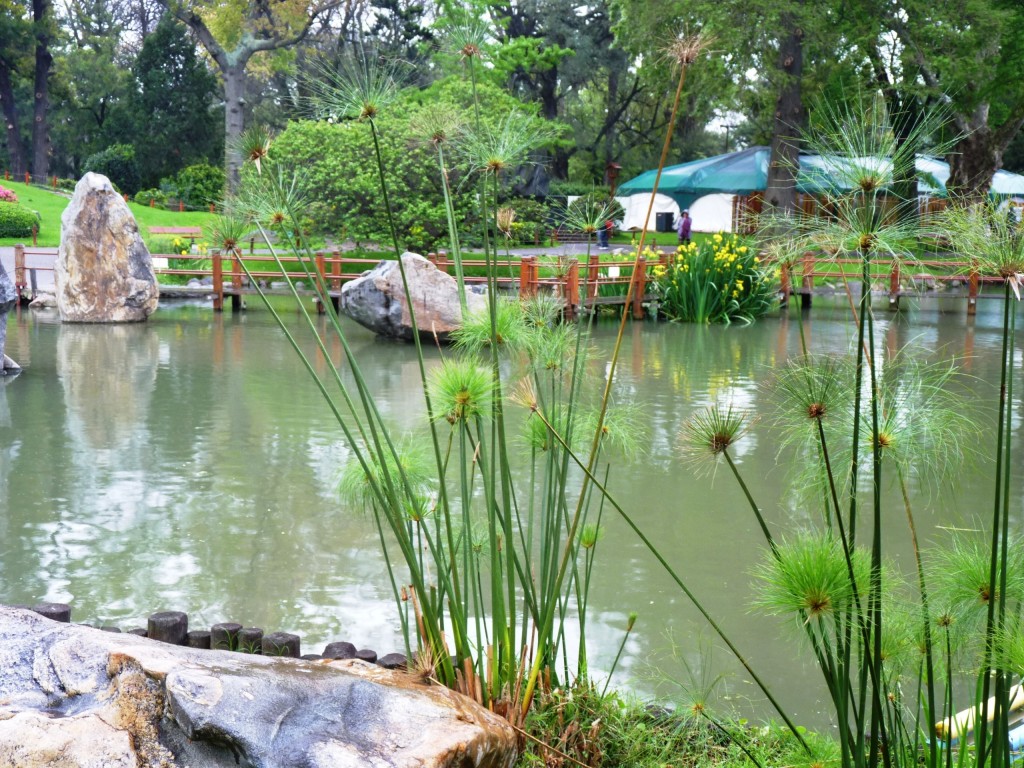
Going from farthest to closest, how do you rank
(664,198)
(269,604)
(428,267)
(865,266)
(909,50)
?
(664,198), (909,50), (428,267), (269,604), (865,266)

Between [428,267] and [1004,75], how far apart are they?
432 inches

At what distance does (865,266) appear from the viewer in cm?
177

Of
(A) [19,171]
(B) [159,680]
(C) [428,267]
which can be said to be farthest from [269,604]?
(A) [19,171]

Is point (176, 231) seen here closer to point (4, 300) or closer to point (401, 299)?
point (401, 299)

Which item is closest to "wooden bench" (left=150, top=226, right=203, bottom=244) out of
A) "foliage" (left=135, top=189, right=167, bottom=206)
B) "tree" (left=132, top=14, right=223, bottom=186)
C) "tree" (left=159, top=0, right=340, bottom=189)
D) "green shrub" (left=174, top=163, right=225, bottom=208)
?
"tree" (left=159, top=0, right=340, bottom=189)

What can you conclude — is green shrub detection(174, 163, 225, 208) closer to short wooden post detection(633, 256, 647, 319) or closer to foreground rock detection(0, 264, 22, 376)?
short wooden post detection(633, 256, 647, 319)

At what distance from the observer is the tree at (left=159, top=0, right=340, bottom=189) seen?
1003 inches

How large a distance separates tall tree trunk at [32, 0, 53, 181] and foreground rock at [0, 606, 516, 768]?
33.9 meters

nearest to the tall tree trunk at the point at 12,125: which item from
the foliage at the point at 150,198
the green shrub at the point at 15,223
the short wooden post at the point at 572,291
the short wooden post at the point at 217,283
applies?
the foliage at the point at 150,198

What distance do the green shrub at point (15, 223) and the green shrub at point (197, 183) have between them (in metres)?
7.55

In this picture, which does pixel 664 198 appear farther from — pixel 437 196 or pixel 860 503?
pixel 860 503

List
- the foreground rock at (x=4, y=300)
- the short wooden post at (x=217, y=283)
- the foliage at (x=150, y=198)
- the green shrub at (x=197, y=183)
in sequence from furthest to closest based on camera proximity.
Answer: the green shrub at (x=197, y=183)
the foliage at (x=150, y=198)
the short wooden post at (x=217, y=283)
the foreground rock at (x=4, y=300)

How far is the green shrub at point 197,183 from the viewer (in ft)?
100

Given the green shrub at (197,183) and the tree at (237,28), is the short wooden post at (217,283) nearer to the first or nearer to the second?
the tree at (237,28)
